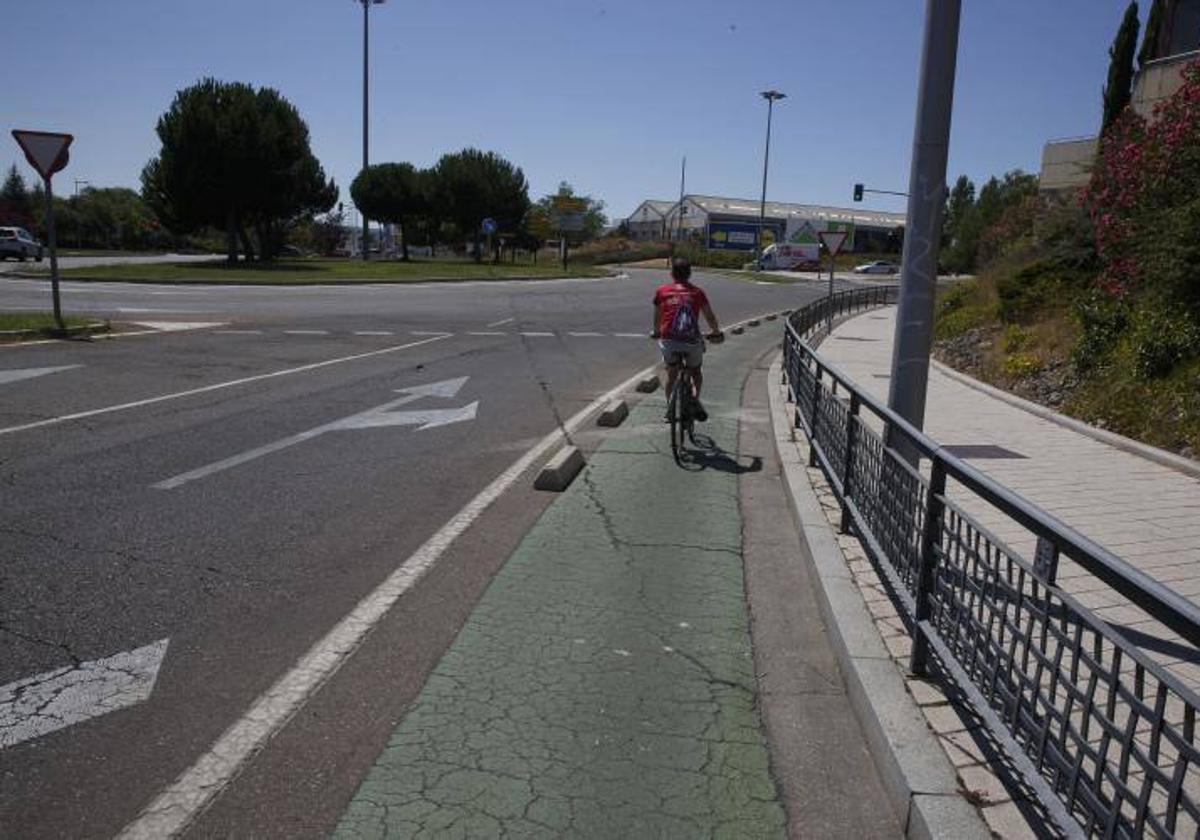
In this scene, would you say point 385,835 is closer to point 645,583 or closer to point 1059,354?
point 645,583

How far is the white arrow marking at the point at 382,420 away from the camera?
735 centimetres

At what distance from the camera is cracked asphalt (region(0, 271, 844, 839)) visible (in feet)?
11.0

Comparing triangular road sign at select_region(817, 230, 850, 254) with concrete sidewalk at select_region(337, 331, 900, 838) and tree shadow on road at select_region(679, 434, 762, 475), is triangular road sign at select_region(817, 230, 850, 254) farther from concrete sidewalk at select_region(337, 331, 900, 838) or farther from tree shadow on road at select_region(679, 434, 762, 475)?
concrete sidewalk at select_region(337, 331, 900, 838)

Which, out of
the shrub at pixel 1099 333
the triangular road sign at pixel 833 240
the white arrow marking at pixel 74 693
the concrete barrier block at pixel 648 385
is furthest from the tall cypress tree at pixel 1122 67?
the white arrow marking at pixel 74 693

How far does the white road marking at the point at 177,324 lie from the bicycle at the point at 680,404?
12.5 meters

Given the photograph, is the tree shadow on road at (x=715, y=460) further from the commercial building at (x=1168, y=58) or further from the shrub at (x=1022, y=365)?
the commercial building at (x=1168, y=58)

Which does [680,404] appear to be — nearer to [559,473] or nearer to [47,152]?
[559,473]

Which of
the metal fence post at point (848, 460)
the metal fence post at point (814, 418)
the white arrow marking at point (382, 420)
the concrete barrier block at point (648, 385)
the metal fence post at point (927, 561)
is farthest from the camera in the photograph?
the concrete barrier block at point (648, 385)

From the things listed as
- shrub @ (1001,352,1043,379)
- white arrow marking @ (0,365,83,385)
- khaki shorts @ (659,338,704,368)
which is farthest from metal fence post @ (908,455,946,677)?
white arrow marking @ (0,365,83,385)

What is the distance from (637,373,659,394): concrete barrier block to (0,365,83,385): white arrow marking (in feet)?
24.7

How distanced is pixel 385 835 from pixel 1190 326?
1035cm

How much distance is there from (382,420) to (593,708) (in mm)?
6447

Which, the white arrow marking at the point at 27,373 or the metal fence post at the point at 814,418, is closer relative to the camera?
the metal fence post at the point at 814,418

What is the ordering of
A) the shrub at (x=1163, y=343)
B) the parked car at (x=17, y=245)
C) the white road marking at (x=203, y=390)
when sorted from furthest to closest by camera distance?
the parked car at (x=17, y=245) < the shrub at (x=1163, y=343) < the white road marking at (x=203, y=390)
